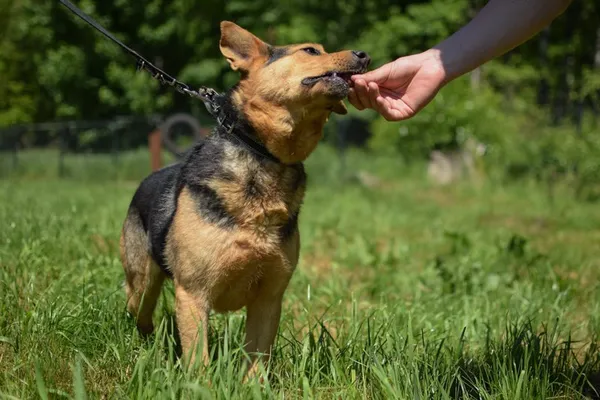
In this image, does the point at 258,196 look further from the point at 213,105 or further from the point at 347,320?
the point at 347,320

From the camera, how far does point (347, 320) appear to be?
14.6 ft

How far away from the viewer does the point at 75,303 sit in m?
4.02

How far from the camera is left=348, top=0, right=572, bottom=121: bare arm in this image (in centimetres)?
321

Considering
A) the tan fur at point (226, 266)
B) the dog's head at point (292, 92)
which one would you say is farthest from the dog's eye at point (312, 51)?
the tan fur at point (226, 266)

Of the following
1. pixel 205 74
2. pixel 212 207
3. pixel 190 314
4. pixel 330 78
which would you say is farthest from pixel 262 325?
pixel 205 74

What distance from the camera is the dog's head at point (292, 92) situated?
143 inches

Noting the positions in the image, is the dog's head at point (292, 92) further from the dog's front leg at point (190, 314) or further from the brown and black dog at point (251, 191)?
the dog's front leg at point (190, 314)

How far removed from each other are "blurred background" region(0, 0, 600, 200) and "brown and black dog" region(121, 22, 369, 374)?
16710 mm

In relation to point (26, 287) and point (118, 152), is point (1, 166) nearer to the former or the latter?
point (118, 152)

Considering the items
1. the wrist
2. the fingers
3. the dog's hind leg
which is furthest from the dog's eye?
the dog's hind leg

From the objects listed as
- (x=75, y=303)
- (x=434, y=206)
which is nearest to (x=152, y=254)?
(x=75, y=303)

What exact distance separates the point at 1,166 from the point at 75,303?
1912 centimetres

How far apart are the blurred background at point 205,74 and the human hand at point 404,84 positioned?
55.7ft

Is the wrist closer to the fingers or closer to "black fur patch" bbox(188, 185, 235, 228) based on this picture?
the fingers
